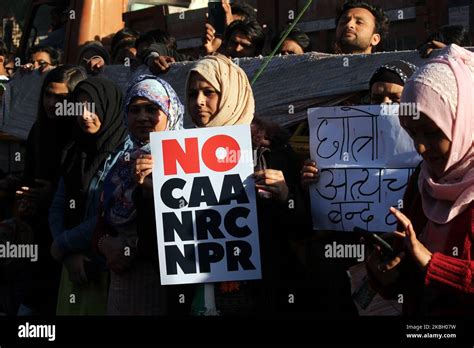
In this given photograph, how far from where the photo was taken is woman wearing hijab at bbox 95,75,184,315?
5750 millimetres

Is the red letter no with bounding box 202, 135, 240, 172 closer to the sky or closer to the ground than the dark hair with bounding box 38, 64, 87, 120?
closer to the ground

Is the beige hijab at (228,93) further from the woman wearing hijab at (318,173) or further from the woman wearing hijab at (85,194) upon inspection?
the woman wearing hijab at (85,194)

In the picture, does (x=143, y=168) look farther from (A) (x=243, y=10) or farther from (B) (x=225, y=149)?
(A) (x=243, y=10)

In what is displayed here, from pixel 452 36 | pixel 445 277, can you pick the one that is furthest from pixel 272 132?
pixel 445 277

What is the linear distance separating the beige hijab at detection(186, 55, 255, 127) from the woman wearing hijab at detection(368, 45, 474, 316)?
1411mm

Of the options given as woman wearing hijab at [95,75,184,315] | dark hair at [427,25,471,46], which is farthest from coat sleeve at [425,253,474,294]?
dark hair at [427,25,471,46]

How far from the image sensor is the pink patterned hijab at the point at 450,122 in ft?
13.4

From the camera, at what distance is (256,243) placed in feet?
17.5

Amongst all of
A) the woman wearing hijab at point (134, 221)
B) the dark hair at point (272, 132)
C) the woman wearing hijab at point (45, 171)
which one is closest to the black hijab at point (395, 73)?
the dark hair at point (272, 132)

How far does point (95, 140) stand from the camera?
6.43 m

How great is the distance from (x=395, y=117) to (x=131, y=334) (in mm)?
1488

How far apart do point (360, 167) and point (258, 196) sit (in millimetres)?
518

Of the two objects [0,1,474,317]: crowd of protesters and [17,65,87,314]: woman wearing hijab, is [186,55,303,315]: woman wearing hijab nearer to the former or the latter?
[0,1,474,317]: crowd of protesters

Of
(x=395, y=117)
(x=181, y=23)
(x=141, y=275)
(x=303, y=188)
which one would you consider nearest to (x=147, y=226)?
(x=141, y=275)
